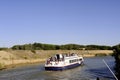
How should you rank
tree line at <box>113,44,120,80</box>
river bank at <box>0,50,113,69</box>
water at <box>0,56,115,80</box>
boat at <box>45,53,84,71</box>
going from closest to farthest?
tree line at <box>113,44,120,80</box> → water at <box>0,56,115,80</box> → boat at <box>45,53,84,71</box> → river bank at <box>0,50,113,69</box>

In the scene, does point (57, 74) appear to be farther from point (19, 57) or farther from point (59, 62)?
point (19, 57)

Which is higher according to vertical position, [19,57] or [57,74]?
[19,57]

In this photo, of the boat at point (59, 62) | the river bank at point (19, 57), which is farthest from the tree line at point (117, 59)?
the river bank at point (19, 57)

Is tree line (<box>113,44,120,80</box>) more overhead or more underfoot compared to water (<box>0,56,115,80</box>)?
more overhead

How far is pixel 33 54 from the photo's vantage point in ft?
384

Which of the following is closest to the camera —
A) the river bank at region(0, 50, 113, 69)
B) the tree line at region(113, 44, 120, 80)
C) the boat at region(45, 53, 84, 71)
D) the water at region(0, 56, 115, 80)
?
the tree line at region(113, 44, 120, 80)

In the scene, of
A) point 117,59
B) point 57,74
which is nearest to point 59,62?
point 57,74

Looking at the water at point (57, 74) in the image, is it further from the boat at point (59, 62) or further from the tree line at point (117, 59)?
the tree line at point (117, 59)

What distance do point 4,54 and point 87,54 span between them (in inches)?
2635

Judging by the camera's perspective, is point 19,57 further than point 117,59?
Yes

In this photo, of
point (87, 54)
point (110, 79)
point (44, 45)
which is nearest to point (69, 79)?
point (110, 79)

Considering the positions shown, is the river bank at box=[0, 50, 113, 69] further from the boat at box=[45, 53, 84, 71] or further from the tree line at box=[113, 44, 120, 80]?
the tree line at box=[113, 44, 120, 80]

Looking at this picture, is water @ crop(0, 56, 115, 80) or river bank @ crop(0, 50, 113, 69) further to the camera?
river bank @ crop(0, 50, 113, 69)

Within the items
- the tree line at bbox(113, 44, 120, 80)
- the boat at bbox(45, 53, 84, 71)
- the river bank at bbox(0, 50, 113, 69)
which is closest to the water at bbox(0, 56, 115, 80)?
the boat at bbox(45, 53, 84, 71)
